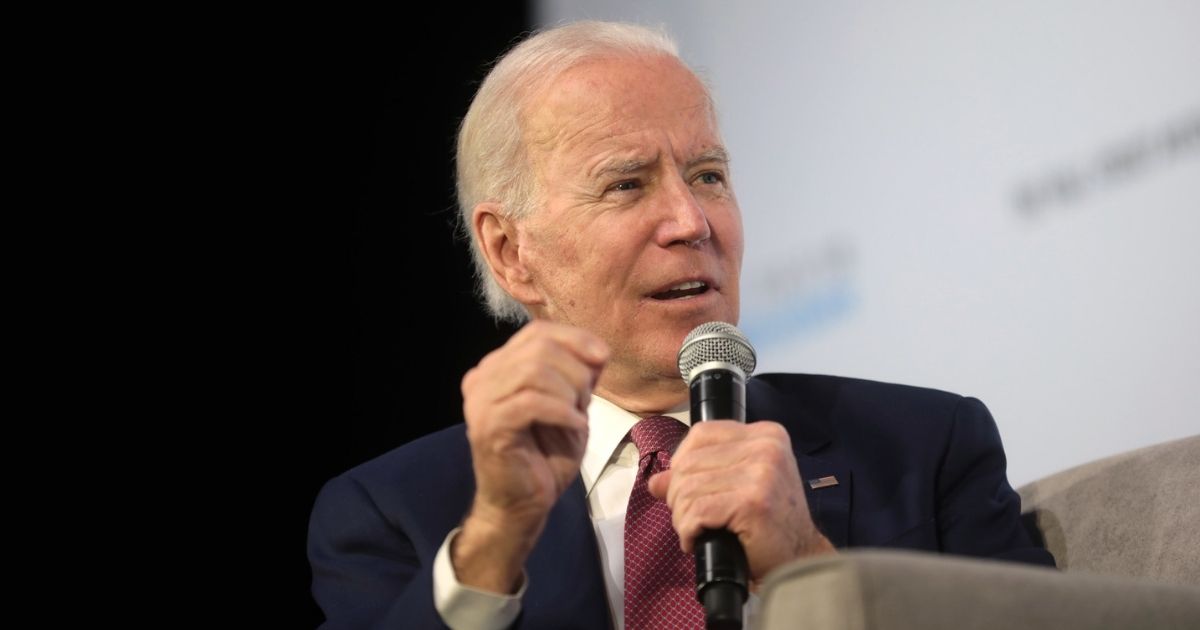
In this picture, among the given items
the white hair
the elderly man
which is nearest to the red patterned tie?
the elderly man

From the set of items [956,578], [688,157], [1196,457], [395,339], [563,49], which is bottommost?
[395,339]

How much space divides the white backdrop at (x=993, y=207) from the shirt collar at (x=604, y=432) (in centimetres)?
63

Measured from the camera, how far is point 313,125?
3766 mm

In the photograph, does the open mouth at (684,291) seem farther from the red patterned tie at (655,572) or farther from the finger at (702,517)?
the finger at (702,517)

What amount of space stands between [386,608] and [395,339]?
79.4 inches

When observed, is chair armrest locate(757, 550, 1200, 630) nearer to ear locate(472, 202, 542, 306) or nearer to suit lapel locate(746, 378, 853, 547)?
suit lapel locate(746, 378, 853, 547)

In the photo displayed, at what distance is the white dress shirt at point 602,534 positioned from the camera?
158 cm

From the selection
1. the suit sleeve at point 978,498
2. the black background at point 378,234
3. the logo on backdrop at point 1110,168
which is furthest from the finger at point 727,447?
the black background at point 378,234

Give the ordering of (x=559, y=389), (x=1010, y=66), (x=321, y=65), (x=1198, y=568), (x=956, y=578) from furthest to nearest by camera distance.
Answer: (x=321, y=65), (x=1010, y=66), (x=1198, y=568), (x=559, y=389), (x=956, y=578)

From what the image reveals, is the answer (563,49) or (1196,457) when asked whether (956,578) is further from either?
(563,49)

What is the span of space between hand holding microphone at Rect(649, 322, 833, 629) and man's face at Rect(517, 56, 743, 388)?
18.5 inches

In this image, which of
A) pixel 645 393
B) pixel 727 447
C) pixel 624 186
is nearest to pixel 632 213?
pixel 624 186

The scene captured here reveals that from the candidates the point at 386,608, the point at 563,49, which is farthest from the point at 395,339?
the point at 386,608

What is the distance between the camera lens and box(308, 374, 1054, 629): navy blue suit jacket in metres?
1.85
